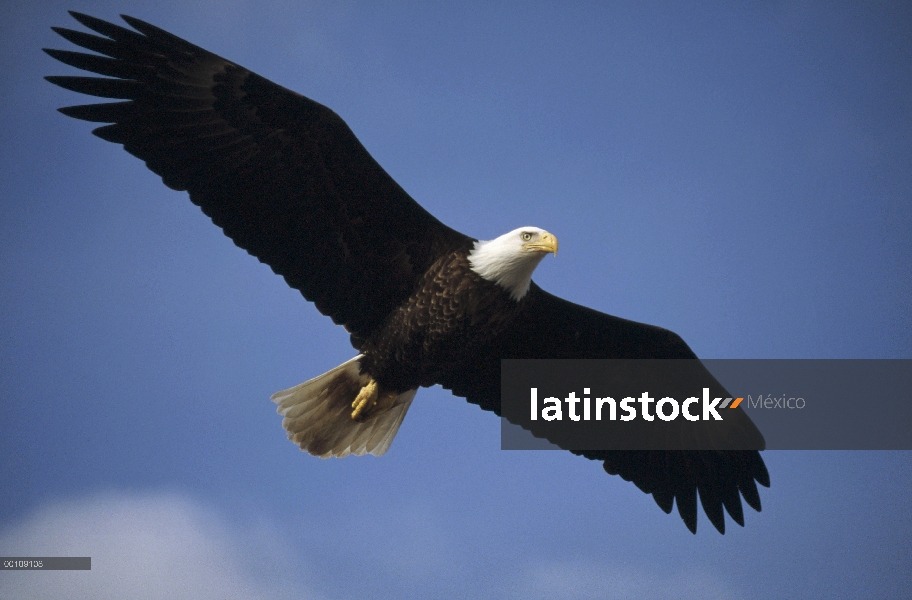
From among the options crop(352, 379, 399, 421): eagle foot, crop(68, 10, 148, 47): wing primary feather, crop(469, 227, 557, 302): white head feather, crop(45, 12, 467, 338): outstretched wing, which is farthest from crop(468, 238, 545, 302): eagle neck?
crop(68, 10, 148, 47): wing primary feather

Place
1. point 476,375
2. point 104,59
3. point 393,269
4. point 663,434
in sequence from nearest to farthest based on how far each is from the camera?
point 104,59, point 393,269, point 476,375, point 663,434

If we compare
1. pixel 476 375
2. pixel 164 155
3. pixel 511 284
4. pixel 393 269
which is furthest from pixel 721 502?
pixel 164 155

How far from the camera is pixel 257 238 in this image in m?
5.90

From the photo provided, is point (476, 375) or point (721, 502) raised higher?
point (476, 375)

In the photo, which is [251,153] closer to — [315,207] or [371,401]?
[315,207]

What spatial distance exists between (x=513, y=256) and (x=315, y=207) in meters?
1.34

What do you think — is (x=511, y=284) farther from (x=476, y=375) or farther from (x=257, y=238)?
(x=257, y=238)

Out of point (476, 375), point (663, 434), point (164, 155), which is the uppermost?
point (164, 155)

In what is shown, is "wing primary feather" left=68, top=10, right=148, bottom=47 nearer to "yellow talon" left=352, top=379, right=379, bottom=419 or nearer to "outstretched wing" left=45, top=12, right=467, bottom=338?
"outstretched wing" left=45, top=12, right=467, bottom=338

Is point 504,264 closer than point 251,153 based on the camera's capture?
Yes

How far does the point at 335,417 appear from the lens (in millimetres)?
6816

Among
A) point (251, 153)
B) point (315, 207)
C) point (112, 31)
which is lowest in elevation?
point (315, 207)

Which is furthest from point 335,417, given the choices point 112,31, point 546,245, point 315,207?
point 112,31

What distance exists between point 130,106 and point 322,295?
1.69 m
